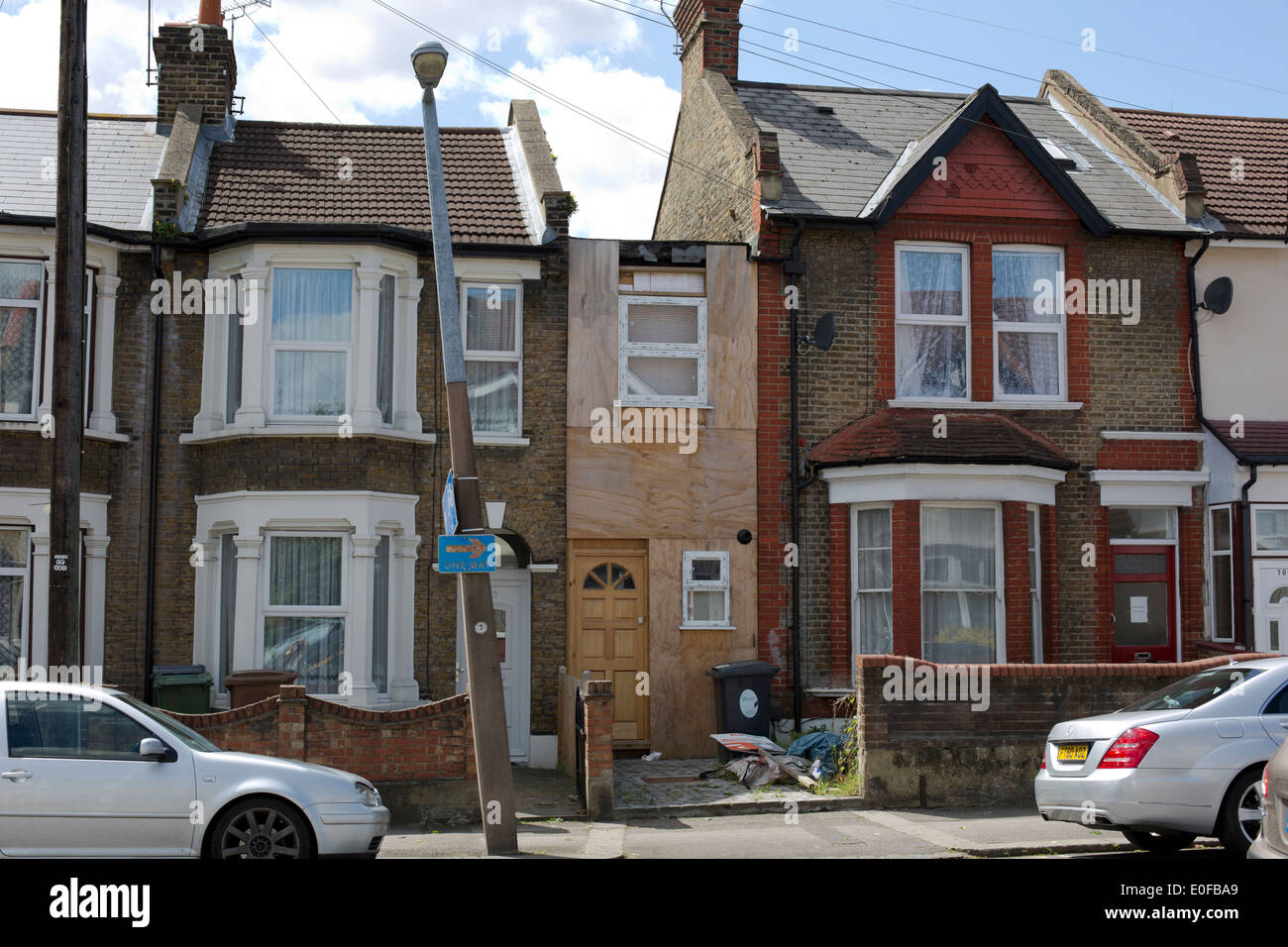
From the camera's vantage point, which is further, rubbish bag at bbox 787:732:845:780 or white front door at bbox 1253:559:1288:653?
white front door at bbox 1253:559:1288:653

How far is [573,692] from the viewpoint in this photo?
14.2 m

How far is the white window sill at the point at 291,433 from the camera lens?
15430 mm

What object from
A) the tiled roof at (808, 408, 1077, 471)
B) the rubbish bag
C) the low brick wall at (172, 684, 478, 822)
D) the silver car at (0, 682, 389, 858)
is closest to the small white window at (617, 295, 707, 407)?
the tiled roof at (808, 408, 1077, 471)

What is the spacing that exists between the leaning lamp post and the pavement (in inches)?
21.0

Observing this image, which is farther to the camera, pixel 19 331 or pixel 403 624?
pixel 403 624

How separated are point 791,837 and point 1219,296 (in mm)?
10329

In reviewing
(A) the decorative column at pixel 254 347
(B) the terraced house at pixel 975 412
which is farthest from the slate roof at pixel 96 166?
(B) the terraced house at pixel 975 412

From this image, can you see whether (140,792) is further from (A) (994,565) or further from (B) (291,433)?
(A) (994,565)

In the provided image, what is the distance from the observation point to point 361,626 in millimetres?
15336

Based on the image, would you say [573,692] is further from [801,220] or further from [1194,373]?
[1194,373]

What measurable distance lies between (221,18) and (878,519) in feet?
38.4

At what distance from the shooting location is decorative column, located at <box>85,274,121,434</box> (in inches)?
611

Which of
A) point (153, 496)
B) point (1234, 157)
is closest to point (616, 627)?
point (153, 496)

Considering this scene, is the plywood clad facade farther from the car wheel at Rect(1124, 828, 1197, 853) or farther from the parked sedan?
the parked sedan
